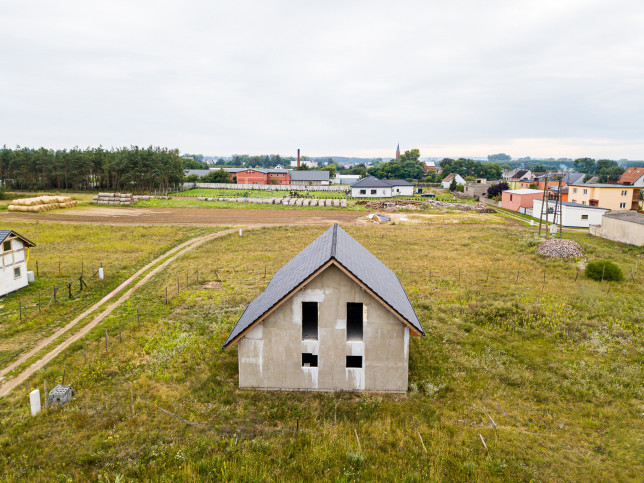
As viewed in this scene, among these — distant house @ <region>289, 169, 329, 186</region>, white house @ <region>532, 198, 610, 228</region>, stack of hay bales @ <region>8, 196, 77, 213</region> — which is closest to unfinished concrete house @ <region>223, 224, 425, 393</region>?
white house @ <region>532, 198, 610, 228</region>

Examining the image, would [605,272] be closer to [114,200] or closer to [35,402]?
[35,402]

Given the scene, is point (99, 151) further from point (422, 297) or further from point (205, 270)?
point (422, 297)

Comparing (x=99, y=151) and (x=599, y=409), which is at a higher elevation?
(x=99, y=151)

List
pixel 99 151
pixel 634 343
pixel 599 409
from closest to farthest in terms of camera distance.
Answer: pixel 599 409, pixel 634 343, pixel 99 151

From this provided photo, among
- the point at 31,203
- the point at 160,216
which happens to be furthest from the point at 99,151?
→ the point at 160,216

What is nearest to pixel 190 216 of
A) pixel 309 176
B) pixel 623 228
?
pixel 623 228
